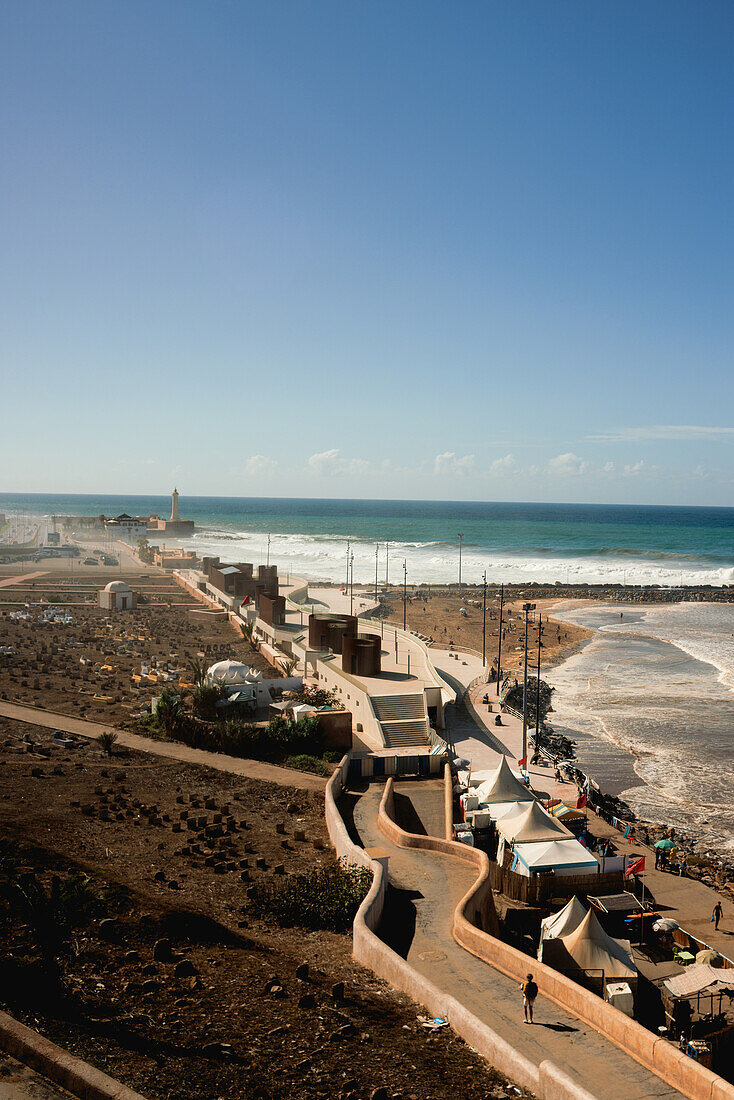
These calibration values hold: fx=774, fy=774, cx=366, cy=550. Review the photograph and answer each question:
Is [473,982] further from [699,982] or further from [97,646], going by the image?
[97,646]

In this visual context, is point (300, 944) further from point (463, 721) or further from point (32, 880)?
point (463, 721)

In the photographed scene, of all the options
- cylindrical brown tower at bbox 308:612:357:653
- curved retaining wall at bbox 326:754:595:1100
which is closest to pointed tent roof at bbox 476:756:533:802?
curved retaining wall at bbox 326:754:595:1100

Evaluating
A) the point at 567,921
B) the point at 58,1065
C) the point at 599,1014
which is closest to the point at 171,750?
the point at 567,921

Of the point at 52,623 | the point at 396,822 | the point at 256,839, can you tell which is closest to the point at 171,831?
the point at 256,839

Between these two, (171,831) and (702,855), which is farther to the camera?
(702,855)

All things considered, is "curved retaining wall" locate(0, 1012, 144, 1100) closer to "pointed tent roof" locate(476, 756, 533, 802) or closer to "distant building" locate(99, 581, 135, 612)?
"pointed tent roof" locate(476, 756, 533, 802)

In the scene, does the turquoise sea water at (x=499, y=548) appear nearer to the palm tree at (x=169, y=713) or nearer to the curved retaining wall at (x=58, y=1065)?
the palm tree at (x=169, y=713)
